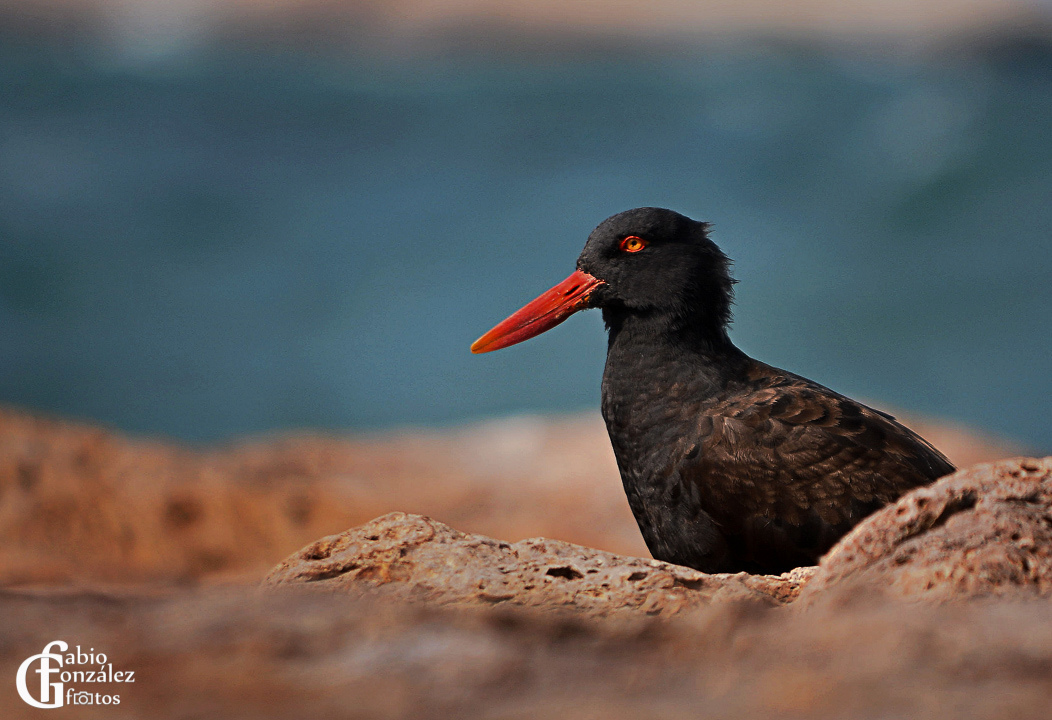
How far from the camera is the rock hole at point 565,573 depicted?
221 centimetres

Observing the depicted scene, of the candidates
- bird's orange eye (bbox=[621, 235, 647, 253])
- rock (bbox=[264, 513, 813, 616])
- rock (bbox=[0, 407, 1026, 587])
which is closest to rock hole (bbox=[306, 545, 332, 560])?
rock (bbox=[264, 513, 813, 616])

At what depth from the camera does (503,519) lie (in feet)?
29.6

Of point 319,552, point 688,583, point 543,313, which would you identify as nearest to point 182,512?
point 543,313

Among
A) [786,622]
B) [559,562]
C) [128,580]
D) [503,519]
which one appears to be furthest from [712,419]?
[503,519]

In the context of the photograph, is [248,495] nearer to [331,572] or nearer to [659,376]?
[659,376]

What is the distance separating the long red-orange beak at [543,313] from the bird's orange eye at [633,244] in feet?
0.65

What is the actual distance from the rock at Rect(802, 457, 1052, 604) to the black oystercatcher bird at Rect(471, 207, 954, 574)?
107 cm

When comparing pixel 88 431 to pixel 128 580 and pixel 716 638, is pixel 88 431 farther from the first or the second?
pixel 716 638

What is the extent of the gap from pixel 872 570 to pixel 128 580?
5.91 m

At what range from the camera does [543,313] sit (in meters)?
4.22

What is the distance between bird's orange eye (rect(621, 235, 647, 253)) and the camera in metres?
3.99

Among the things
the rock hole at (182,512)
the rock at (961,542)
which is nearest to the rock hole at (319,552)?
the rock at (961,542)

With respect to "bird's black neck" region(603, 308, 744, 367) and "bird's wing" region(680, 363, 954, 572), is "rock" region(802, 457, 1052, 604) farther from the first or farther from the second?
"bird's black neck" region(603, 308, 744, 367)

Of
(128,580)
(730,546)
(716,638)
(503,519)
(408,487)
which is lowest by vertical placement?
(716,638)
